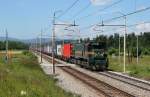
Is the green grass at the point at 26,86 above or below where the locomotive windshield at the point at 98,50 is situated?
below

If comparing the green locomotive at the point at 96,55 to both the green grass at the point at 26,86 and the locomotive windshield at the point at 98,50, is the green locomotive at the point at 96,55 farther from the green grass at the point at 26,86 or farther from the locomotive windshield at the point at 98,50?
the green grass at the point at 26,86

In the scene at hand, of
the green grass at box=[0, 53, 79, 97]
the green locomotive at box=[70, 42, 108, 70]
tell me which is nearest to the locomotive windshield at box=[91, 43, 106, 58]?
the green locomotive at box=[70, 42, 108, 70]

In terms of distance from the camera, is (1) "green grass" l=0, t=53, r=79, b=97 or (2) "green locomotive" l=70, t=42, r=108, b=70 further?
(2) "green locomotive" l=70, t=42, r=108, b=70

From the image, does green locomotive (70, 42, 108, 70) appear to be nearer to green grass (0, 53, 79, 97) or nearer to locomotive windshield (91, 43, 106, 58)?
locomotive windshield (91, 43, 106, 58)

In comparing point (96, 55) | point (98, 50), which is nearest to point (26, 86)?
point (98, 50)

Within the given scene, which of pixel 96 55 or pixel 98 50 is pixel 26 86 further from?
pixel 96 55

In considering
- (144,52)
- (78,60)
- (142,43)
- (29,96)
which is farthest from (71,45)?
(142,43)

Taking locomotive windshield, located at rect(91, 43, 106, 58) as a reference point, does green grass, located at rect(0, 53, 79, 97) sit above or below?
below

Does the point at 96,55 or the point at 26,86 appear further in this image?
the point at 96,55

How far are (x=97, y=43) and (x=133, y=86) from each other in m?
18.3

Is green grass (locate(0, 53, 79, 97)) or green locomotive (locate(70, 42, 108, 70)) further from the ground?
green locomotive (locate(70, 42, 108, 70))

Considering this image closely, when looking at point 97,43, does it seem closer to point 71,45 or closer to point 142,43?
point 71,45

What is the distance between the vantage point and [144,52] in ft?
436

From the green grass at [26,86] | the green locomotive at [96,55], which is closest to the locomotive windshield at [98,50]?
the green locomotive at [96,55]
